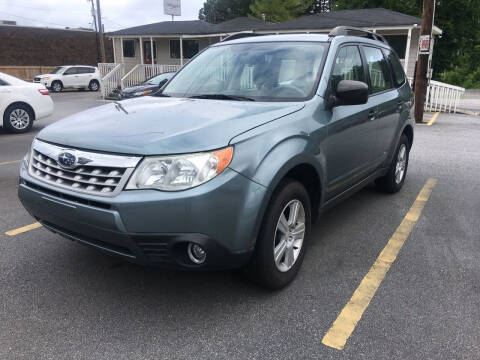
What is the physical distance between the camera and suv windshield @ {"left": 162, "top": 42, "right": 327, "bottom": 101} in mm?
3479

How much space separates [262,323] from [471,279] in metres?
1.74

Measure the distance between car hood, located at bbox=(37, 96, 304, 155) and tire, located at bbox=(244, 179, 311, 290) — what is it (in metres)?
0.53

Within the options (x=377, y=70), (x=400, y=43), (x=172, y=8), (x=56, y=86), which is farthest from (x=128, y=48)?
(x=377, y=70)

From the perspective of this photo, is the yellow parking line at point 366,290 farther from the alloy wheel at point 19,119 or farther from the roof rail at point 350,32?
the alloy wheel at point 19,119

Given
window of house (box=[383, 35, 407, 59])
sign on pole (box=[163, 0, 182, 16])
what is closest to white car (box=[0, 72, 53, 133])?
window of house (box=[383, 35, 407, 59])

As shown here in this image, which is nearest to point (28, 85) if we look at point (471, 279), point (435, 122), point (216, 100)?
point (216, 100)

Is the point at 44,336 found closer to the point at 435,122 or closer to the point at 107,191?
the point at 107,191

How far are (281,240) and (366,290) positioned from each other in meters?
0.74

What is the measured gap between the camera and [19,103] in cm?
1016

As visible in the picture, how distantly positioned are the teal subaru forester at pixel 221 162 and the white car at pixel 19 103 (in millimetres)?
7511

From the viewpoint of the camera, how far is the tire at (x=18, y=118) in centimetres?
1002

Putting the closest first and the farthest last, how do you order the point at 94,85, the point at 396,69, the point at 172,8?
the point at 396,69
the point at 94,85
the point at 172,8

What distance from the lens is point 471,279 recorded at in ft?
10.9

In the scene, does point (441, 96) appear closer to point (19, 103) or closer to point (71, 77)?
point (19, 103)
